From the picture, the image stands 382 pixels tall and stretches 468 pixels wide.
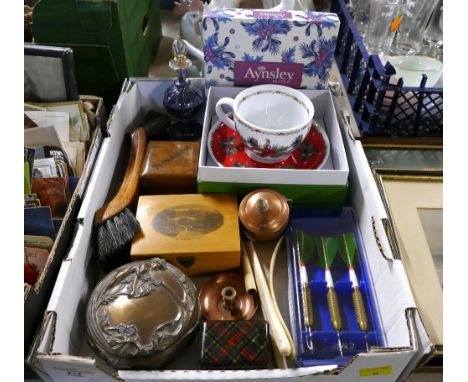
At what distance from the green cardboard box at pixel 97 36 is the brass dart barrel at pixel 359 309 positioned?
598 mm

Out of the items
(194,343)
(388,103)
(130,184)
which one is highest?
(388,103)

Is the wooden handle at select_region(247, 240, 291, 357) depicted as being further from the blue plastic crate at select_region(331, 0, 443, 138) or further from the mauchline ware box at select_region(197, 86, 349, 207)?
the blue plastic crate at select_region(331, 0, 443, 138)

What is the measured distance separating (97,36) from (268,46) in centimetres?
32

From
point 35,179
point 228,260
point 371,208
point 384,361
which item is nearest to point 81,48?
point 35,179

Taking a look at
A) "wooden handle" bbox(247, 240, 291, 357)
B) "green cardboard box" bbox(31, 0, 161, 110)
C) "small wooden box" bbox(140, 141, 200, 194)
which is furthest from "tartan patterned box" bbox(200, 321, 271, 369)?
"green cardboard box" bbox(31, 0, 161, 110)

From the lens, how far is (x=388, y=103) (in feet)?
2.67

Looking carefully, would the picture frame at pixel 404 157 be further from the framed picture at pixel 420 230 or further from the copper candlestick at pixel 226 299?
the copper candlestick at pixel 226 299

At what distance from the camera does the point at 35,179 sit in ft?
2.15

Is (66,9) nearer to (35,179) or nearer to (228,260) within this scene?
(35,179)

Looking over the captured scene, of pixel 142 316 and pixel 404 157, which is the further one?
pixel 404 157

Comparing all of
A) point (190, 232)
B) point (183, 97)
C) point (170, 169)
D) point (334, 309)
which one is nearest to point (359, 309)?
point (334, 309)

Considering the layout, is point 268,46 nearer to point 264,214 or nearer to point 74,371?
point 264,214

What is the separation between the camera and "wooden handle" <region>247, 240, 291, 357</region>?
0.57 m

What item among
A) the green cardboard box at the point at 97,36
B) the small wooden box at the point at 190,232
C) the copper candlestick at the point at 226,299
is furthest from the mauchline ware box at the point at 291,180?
the green cardboard box at the point at 97,36
